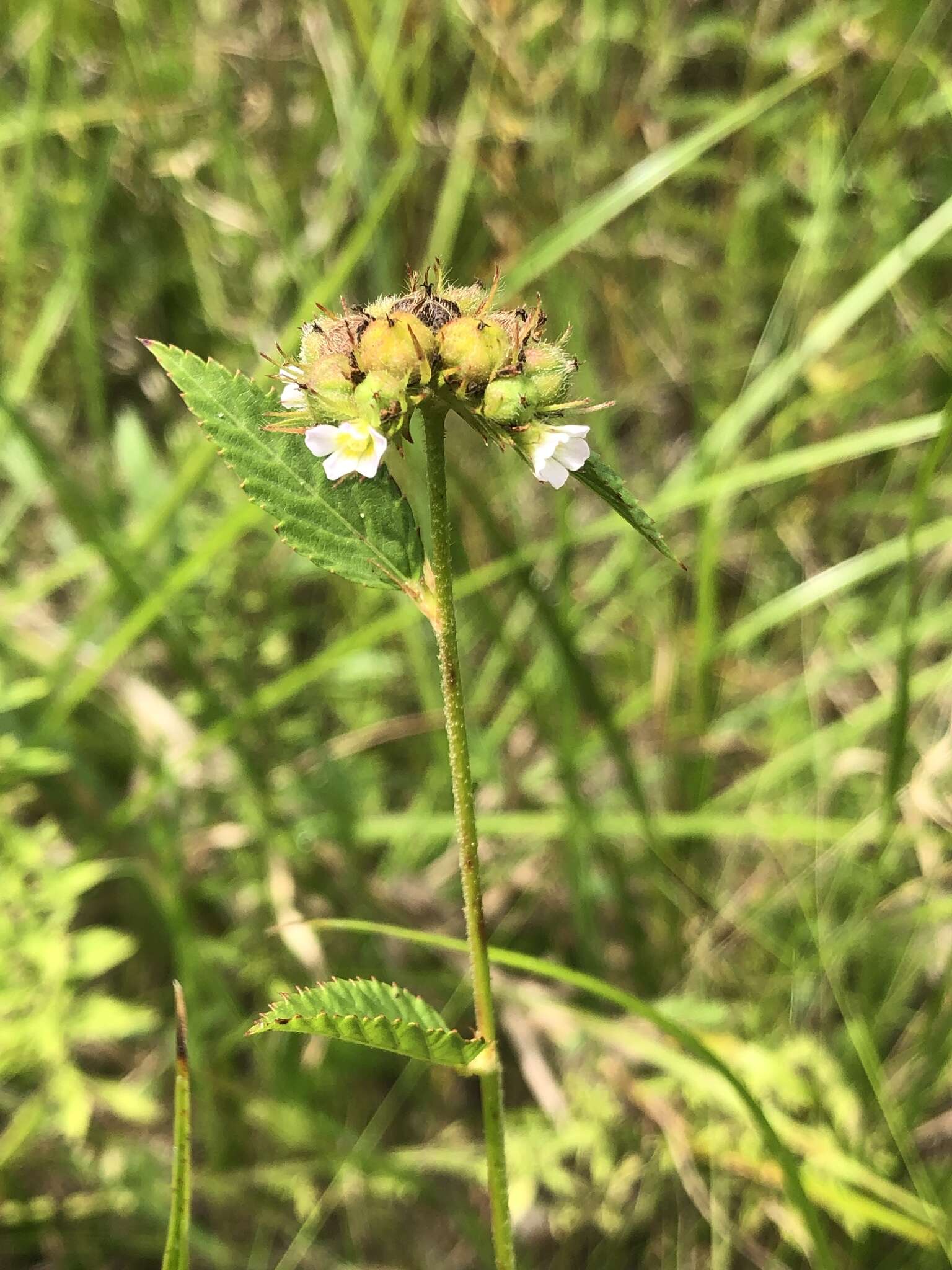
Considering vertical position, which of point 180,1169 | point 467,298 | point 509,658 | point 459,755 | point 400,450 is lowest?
point 180,1169

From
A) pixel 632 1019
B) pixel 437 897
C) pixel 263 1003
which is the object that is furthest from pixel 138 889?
pixel 632 1019

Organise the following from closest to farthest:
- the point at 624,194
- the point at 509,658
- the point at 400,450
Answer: the point at 400,450 < the point at 624,194 < the point at 509,658

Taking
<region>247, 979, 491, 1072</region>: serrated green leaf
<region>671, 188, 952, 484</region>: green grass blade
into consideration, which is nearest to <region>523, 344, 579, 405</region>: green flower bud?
<region>247, 979, 491, 1072</region>: serrated green leaf

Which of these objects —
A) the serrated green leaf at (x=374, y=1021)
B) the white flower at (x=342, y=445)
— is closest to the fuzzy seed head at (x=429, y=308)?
the white flower at (x=342, y=445)

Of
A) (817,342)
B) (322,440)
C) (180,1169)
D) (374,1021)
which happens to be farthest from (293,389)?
(817,342)

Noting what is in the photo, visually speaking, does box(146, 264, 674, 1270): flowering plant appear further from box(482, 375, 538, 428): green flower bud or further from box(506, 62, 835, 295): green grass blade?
box(506, 62, 835, 295): green grass blade

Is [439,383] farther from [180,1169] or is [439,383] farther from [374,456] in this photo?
[180,1169]
